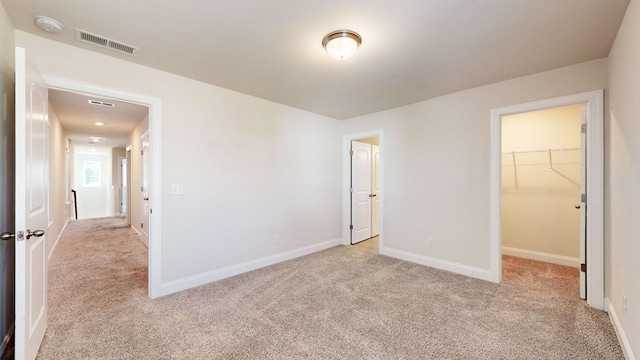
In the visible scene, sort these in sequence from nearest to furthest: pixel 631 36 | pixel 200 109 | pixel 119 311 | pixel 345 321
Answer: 1. pixel 631 36
2. pixel 345 321
3. pixel 119 311
4. pixel 200 109

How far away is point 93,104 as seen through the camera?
390cm

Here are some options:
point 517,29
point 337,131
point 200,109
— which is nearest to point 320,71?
point 200,109

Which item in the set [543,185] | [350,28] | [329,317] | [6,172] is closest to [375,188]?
[543,185]

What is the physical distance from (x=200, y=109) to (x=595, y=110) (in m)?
4.08

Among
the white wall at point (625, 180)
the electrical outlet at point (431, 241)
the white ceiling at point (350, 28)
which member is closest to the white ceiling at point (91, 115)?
the white ceiling at point (350, 28)

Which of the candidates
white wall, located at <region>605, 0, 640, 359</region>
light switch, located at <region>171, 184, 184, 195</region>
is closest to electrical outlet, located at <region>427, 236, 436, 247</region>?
white wall, located at <region>605, 0, 640, 359</region>

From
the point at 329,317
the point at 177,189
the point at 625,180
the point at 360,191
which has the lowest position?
the point at 329,317

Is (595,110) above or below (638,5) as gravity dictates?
below

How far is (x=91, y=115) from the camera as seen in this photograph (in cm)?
459

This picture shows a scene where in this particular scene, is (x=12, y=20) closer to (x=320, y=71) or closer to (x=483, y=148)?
(x=320, y=71)

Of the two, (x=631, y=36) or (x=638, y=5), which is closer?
(x=638, y=5)

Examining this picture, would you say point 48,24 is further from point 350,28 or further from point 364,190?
point 364,190

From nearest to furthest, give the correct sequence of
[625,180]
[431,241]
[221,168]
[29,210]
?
1. [29,210]
2. [625,180]
3. [221,168]
4. [431,241]

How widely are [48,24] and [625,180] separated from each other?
14.5 ft
